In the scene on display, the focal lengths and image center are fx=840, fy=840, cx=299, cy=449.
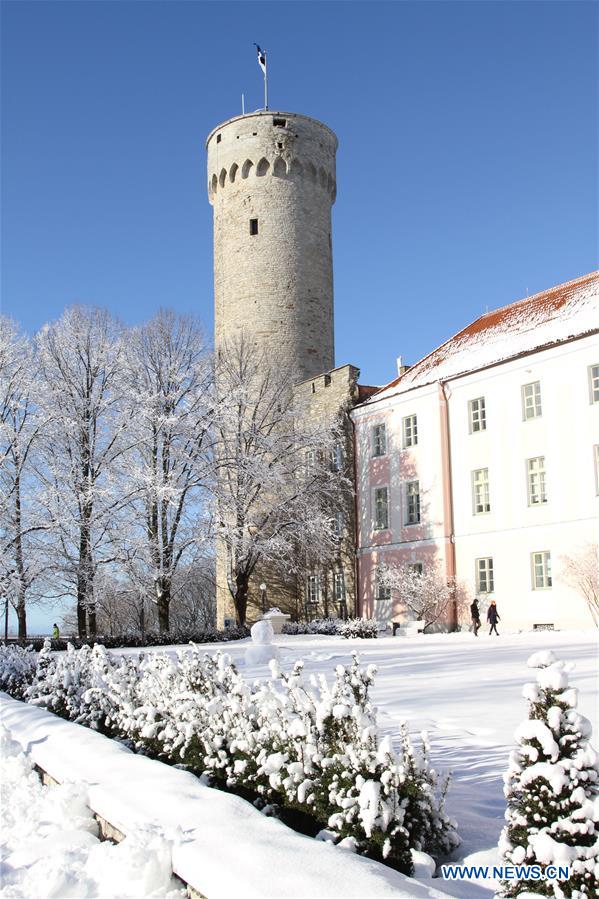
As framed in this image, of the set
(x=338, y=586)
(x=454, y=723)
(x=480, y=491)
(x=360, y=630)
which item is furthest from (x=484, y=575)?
(x=454, y=723)

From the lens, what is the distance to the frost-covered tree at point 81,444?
2509 centimetres

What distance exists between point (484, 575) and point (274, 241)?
20.0m

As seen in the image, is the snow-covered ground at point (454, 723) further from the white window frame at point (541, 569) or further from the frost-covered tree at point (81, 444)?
the frost-covered tree at point (81, 444)

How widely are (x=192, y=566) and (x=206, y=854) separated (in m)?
25.6

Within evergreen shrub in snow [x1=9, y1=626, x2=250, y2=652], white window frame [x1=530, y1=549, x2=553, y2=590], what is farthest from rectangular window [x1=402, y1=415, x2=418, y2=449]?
evergreen shrub in snow [x1=9, y1=626, x2=250, y2=652]

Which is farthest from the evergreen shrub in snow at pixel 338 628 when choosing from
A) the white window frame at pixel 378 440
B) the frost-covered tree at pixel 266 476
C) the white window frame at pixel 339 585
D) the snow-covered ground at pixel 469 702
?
the white window frame at pixel 378 440

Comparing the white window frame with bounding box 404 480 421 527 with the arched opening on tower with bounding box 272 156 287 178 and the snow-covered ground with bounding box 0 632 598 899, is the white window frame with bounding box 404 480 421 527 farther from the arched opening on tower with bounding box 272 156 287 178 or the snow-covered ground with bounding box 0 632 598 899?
the arched opening on tower with bounding box 272 156 287 178

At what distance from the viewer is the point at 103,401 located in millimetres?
27062

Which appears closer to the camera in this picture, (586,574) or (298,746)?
(298,746)

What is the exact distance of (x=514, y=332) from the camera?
29.2 meters

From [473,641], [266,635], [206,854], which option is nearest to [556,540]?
[473,641]

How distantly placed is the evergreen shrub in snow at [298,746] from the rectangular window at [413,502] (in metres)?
23.0

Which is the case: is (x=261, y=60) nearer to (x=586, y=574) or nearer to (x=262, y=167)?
(x=262, y=167)

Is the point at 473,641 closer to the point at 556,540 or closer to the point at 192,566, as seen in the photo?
the point at 556,540
